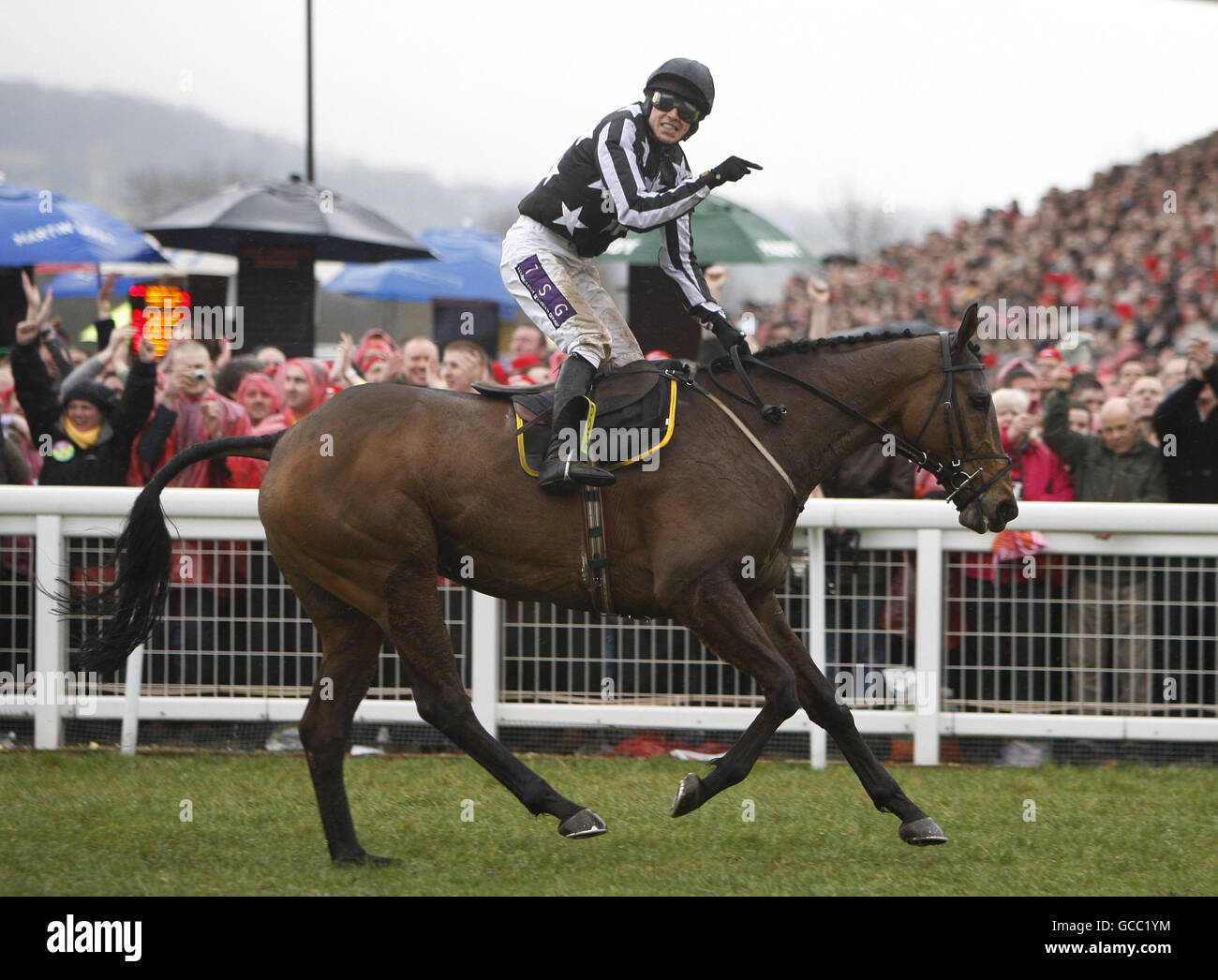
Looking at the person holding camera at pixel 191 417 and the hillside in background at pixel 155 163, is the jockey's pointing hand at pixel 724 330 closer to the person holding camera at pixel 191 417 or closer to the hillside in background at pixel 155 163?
the person holding camera at pixel 191 417

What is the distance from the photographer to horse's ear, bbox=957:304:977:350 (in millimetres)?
4824

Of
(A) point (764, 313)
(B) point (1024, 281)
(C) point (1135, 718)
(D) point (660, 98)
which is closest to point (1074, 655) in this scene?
(C) point (1135, 718)

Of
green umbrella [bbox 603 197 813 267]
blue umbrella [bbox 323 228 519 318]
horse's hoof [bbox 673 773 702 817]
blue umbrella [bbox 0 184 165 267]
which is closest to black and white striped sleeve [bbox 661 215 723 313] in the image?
Result: horse's hoof [bbox 673 773 702 817]

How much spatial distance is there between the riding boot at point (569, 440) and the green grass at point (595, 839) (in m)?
1.21

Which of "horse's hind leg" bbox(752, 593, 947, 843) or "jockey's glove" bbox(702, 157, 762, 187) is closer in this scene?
"jockey's glove" bbox(702, 157, 762, 187)

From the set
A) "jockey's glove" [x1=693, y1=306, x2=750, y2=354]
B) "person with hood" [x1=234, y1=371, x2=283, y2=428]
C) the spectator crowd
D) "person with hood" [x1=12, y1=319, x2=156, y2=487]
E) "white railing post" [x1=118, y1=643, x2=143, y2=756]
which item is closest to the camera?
"jockey's glove" [x1=693, y1=306, x2=750, y2=354]

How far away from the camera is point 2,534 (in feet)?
22.1

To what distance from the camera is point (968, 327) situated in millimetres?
4863

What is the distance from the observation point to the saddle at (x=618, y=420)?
4.84m

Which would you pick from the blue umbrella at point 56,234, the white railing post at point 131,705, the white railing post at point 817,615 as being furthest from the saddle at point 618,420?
the blue umbrella at point 56,234

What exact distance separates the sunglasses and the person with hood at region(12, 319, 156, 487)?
3.23 metres

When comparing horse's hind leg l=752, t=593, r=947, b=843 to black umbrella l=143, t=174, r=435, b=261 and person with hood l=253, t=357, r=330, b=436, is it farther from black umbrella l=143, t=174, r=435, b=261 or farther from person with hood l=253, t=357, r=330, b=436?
black umbrella l=143, t=174, r=435, b=261

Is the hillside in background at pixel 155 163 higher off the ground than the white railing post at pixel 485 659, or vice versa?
the hillside in background at pixel 155 163

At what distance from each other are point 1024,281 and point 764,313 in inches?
300
